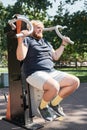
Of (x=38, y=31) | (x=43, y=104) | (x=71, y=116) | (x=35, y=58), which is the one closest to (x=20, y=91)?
(x=43, y=104)

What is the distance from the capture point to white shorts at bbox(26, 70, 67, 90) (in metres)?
4.67

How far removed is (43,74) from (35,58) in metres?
0.27

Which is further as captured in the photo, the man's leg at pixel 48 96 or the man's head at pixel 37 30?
the man's head at pixel 37 30

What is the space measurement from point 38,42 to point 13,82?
70 cm

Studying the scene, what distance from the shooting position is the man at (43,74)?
4680 mm

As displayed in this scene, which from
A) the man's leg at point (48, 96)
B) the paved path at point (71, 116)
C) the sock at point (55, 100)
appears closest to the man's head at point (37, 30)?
the man's leg at point (48, 96)

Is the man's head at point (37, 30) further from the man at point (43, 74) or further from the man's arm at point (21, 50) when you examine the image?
the man's arm at point (21, 50)

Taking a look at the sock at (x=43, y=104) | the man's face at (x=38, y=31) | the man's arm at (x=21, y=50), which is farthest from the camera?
the man's face at (x=38, y=31)

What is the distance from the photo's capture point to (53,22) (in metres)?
22.5

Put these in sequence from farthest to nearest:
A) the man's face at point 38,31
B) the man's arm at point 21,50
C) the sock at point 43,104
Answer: the man's face at point 38,31, the sock at point 43,104, the man's arm at point 21,50

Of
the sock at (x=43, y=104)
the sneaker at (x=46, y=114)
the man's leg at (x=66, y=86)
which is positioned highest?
the man's leg at (x=66, y=86)

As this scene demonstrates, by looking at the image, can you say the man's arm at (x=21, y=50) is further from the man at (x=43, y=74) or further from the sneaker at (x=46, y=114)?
the sneaker at (x=46, y=114)

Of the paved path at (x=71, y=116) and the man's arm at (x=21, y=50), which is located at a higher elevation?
the man's arm at (x=21, y=50)

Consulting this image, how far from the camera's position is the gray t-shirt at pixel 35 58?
483 cm
